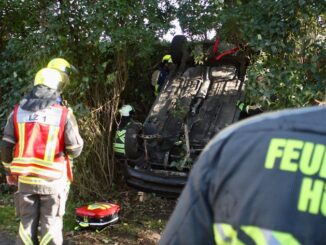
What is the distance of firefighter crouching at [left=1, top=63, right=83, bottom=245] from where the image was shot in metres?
4.00

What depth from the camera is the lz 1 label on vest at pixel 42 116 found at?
3.99m

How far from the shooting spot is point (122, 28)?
5602mm

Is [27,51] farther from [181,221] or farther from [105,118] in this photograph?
[181,221]

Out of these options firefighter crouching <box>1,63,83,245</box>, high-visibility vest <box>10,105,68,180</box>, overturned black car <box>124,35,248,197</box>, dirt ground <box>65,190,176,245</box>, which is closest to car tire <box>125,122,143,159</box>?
overturned black car <box>124,35,248,197</box>

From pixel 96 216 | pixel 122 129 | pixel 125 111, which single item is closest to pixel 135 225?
pixel 96 216

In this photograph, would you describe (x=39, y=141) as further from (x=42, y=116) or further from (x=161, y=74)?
(x=161, y=74)

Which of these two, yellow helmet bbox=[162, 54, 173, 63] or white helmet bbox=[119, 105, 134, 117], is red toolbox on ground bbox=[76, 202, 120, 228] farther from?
yellow helmet bbox=[162, 54, 173, 63]

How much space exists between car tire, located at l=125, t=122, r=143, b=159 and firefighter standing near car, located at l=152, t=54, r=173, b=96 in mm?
1356

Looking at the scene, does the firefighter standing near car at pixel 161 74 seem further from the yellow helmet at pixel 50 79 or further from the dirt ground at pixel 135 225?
the yellow helmet at pixel 50 79


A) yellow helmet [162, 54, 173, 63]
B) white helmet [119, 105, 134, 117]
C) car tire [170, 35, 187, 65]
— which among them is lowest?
white helmet [119, 105, 134, 117]

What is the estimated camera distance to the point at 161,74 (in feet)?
23.6

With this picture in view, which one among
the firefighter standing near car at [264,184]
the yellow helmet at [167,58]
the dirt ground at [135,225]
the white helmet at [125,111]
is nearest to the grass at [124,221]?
the dirt ground at [135,225]

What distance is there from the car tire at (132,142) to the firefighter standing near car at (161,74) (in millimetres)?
1356

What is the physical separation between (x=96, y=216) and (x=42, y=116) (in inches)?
64.6
